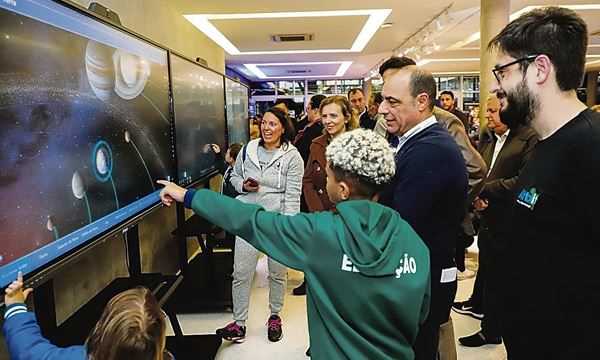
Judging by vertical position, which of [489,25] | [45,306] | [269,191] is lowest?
[45,306]

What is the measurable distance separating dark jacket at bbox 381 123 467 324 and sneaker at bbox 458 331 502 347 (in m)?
1.39

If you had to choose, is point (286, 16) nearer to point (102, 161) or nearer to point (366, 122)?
point (366, 122)

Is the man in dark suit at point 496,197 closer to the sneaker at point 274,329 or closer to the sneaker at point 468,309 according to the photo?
the sneaker at point 468,309

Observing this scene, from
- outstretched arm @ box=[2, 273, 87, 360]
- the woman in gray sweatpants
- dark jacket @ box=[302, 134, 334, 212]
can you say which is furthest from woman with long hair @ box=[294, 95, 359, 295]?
outstretched arm @ box=[2, 273, 87, 360]

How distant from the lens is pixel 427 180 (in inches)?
62.7

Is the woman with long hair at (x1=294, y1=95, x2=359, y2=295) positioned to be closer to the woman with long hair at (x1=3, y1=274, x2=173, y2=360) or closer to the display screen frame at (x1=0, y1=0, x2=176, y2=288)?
the display screen frame at (x1=0, y1=0, x2=176, y2=288)

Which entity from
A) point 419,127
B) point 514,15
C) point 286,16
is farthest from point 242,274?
point 514,15

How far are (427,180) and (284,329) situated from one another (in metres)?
2.00

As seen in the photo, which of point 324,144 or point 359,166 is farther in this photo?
point 324,144

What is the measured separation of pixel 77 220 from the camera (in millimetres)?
1704

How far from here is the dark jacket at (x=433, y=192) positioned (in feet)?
5.24

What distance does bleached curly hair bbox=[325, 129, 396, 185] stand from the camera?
4.32 ft

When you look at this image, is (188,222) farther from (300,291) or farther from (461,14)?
(461,14)

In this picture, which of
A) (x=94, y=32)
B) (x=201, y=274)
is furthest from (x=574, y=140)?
(x=201, y=274)
